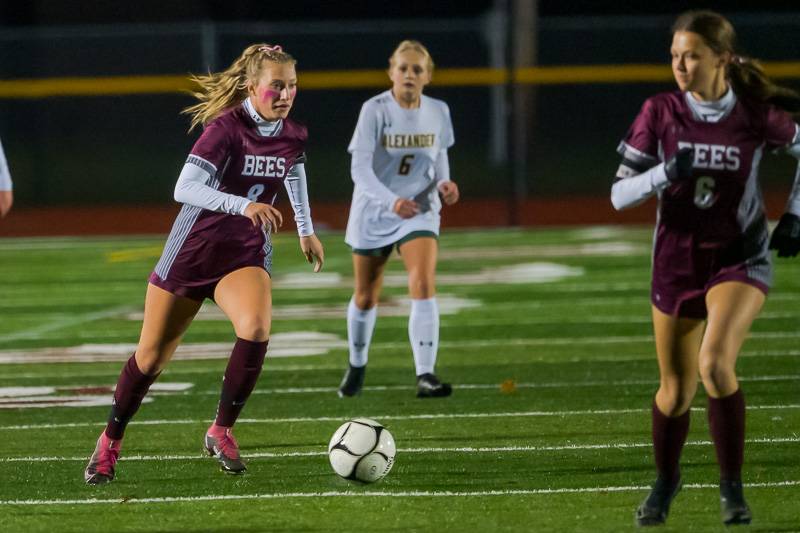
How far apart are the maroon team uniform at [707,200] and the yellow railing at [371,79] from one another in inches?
649

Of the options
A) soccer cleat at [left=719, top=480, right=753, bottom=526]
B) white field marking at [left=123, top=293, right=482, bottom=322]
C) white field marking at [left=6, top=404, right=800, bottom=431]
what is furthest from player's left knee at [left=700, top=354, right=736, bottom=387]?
white field marking at [left=123, top=293, right=482, bottom=322]

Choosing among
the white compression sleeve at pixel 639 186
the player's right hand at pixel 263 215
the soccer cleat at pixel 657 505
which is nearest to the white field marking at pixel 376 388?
the player's right hand at pixel 263 215

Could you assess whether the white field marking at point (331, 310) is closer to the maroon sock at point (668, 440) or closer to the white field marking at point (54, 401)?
the white field marking at point (54, 401)

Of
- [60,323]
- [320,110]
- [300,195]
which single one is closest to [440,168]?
[300,195]

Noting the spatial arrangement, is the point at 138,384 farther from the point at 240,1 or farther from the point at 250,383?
the point at 240,1

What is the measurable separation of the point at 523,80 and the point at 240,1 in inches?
700

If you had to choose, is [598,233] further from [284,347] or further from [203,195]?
[203,195]

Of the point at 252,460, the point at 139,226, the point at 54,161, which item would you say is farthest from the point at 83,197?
the point at 252,460

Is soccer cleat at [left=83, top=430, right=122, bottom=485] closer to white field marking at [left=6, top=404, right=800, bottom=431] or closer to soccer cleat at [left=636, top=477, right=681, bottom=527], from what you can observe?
white field marking at [left=6, top=404, right=800, bottom=431]

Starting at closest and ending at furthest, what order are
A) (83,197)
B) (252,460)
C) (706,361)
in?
1. (706,361)
2. (252,460)
3. (83,197)

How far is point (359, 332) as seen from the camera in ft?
29.6

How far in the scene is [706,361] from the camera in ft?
17.8

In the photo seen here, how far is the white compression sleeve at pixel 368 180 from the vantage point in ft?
28.5

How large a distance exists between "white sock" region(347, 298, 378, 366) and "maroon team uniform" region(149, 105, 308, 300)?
7.59ft
